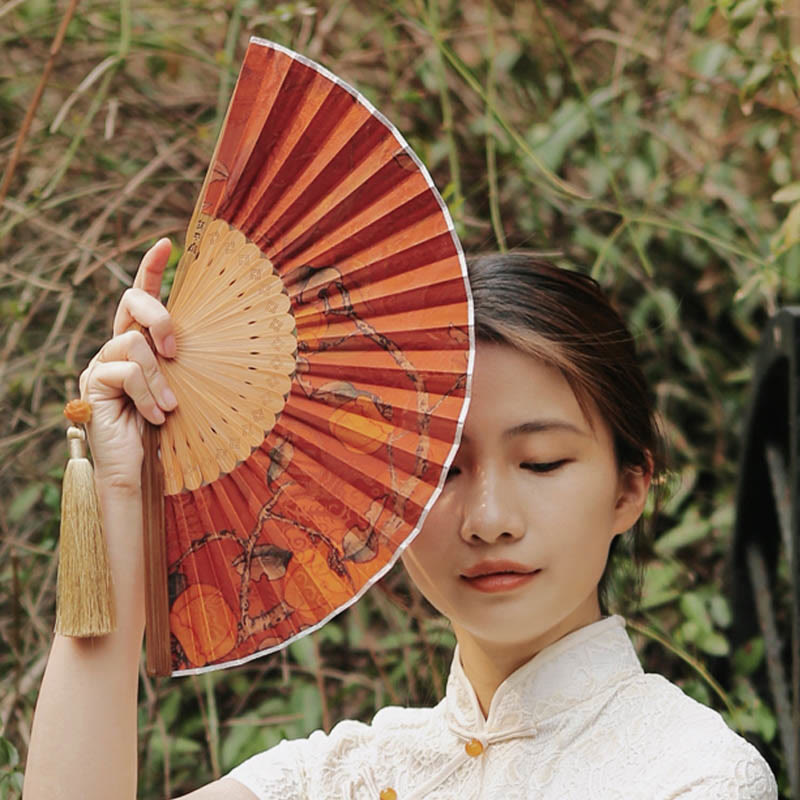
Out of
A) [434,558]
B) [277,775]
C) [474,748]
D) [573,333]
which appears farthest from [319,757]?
→ [573,333]

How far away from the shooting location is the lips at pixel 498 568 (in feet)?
3.33

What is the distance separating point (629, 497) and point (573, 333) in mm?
179

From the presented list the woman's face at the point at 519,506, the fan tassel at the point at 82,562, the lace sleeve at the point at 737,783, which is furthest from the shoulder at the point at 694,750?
the fan tassel at the point at 82,562

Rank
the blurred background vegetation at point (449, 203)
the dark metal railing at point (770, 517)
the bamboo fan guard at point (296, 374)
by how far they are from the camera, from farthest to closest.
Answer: the blurred background vegetation at point (449, 203)
the dark metal railing at point (770, 517)
the bamboo fan guard at point (296, 374)

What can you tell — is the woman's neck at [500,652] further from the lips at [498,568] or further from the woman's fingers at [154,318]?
the woman's fingers at [154,318]

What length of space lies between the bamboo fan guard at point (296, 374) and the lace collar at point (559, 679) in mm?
263

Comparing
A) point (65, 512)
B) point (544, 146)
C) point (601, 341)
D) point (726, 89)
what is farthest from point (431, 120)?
point (65, 512)

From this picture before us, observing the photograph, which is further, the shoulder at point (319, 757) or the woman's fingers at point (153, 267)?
the shoulder at point (319, 757)

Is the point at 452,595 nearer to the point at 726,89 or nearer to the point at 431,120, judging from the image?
the point at 431,120

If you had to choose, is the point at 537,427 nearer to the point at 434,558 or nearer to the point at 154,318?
the point at 434,558

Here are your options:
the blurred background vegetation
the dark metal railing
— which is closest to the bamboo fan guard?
the blurred background vegetation

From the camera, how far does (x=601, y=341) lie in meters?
1.16

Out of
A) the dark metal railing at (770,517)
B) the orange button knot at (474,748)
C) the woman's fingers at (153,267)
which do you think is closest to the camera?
the woman's fingers at (153,267)

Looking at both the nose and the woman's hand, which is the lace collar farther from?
the woman's hand
